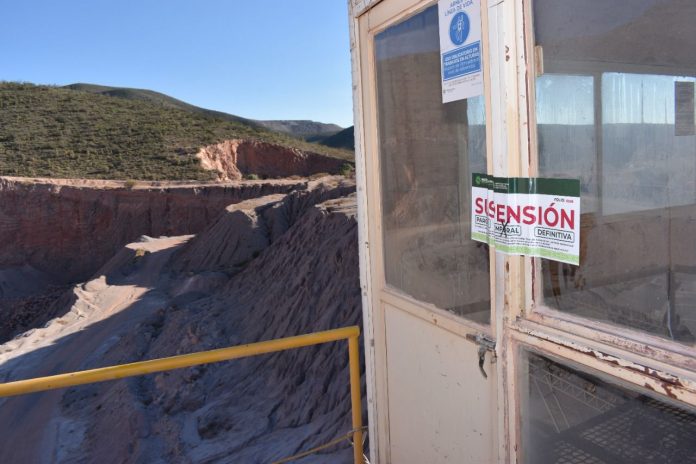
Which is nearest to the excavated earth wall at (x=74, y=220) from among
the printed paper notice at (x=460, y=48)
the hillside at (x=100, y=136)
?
the hillside at (x=100, y=136)

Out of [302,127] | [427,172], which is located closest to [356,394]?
[427,172]

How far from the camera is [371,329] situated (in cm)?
295

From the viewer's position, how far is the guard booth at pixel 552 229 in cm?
173

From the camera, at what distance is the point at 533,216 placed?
72.3 inches

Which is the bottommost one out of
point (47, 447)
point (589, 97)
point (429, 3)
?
point (47, 447)

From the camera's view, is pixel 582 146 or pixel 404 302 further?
pixel 404 302

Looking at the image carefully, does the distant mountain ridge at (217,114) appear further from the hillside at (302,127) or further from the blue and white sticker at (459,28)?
the blue and white sticker at (459,28)

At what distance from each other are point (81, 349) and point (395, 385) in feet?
35.0

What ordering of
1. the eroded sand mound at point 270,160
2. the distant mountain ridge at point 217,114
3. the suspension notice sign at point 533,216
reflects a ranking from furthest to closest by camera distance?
the distant mountain ridge at point 217,114
the eroded sand mound at point 270,160
the suspension notice sign at point 533,216

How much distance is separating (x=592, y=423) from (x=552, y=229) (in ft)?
2.78

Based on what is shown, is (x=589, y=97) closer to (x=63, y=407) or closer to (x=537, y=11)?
(x=537, y=11)

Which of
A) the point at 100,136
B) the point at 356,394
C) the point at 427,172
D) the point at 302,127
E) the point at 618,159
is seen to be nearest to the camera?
the point at 618,159

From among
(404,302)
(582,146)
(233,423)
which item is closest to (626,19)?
(582,146)

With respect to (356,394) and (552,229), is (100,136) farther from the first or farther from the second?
(552,229)
